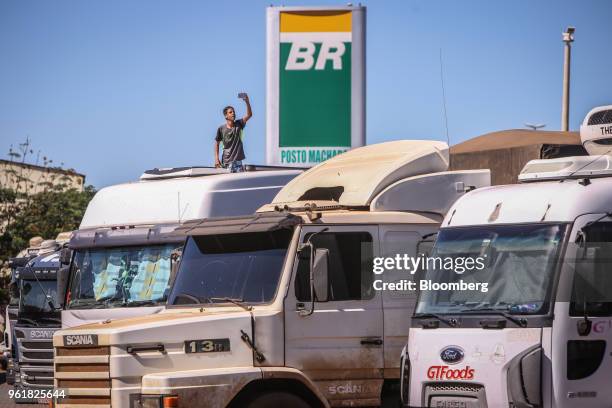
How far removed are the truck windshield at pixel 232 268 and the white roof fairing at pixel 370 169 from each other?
48.0 inches

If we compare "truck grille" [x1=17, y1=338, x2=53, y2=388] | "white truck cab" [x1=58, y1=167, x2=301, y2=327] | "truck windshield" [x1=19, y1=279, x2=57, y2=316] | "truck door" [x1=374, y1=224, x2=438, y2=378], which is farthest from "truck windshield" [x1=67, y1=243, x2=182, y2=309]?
"truck windshield" [x1=19, y1=279, x2=57, y2=316]

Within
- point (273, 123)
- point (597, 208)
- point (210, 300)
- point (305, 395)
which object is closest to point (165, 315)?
point (210, 300)

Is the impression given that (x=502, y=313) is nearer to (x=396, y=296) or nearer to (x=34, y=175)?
(x=396, y=296)

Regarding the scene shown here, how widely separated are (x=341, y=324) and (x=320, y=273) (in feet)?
2.21

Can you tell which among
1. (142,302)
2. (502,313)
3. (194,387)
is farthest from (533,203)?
(142,302)

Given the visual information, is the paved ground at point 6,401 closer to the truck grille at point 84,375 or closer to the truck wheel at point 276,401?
the truck grille at point 84,375

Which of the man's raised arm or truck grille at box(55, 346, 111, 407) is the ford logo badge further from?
the man's raised arm

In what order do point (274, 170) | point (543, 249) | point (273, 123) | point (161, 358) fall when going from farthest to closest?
1. point (273, 123)
2. point (274, 170)
3. point (161, 358)
4. point (543, 249)

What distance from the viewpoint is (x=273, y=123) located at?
2145 centimetres

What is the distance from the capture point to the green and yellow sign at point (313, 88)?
21484 millimetres

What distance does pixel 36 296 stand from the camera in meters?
21.8

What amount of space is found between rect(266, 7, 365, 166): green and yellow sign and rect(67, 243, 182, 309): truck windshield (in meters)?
5.40

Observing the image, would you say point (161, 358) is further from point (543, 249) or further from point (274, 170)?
→ point (274, 170)

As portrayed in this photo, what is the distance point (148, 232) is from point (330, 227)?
4134mm
